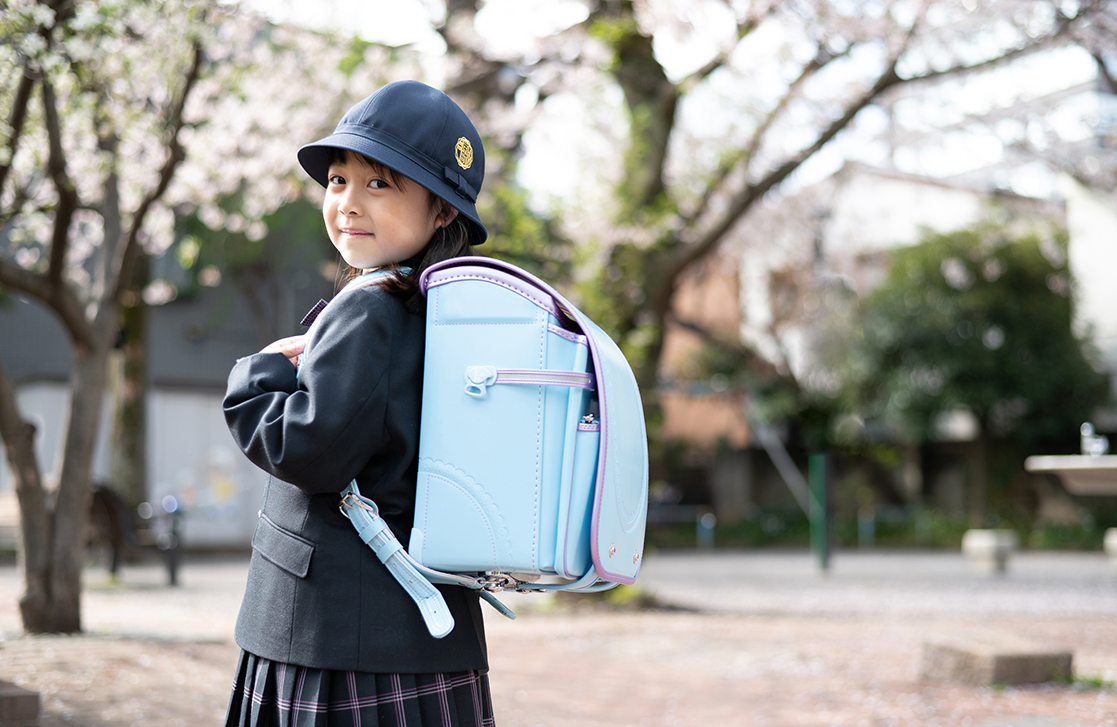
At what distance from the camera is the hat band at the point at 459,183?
5.17 feet

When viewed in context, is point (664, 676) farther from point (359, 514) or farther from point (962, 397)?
point (962, 397)

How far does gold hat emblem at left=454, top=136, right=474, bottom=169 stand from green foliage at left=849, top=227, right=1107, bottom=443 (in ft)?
58.7

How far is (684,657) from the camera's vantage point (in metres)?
6.16

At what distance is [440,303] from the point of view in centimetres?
146

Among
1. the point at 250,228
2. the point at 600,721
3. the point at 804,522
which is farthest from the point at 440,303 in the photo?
the point at 804,522

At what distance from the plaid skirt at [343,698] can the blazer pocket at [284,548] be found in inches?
5.7

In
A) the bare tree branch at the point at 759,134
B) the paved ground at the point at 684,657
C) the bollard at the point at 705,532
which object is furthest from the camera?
the bollard at the point at 705,532

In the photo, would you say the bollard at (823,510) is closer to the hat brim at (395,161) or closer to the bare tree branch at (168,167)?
the bare tree branch at (168,167)

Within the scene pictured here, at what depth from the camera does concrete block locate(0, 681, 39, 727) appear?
2.99m

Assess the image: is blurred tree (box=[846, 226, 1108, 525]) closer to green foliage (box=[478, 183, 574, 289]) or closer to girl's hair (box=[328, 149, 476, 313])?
green foliage (box=[478, 183, 574, 289])

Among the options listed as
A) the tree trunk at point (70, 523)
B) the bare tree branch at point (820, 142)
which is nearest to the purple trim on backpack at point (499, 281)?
the tree trunk at point (70, 523)

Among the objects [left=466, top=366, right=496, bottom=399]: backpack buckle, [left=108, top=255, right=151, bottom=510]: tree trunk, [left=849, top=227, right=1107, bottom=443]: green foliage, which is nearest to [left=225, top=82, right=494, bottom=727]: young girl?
[left=466, top=366, right=496, bottom=399]: backpack buckle

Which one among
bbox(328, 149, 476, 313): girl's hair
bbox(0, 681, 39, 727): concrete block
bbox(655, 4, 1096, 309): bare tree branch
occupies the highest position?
bbox(655, 4, 1096, 309): bare tree branch

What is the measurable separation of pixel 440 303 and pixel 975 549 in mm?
12998
